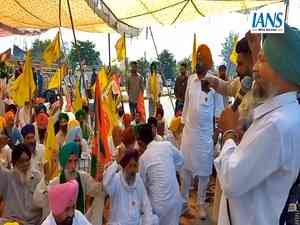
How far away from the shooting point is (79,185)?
3.69 m

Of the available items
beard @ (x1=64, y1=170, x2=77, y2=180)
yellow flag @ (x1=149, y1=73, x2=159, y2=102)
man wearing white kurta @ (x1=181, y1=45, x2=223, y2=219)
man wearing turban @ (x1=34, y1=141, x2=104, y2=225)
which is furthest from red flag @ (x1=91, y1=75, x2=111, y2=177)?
yellow flag @ (x1=149, y1=73, x2=159, y2=102)

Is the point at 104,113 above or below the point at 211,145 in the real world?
above

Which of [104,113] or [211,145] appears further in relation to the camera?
[211,145]

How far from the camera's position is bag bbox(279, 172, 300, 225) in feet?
5.20

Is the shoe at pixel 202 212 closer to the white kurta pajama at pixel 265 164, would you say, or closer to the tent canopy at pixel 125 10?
the tent canopy at pixel 125 10

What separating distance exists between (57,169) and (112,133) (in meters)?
0.81

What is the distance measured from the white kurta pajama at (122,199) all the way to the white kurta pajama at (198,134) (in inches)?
57.8

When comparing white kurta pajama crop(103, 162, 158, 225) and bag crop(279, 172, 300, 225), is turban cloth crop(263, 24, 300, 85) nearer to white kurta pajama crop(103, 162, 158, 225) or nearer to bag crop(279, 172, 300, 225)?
bag crop(279, 172, 300, 225)

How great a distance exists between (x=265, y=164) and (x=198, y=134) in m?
3.74

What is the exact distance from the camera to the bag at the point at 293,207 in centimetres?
158

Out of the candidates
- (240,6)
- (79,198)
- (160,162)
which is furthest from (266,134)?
(240,6)

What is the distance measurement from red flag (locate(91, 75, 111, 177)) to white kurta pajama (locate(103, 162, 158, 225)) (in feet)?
0.76

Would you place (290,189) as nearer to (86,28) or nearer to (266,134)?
(266,134)

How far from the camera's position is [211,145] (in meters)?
5.37
